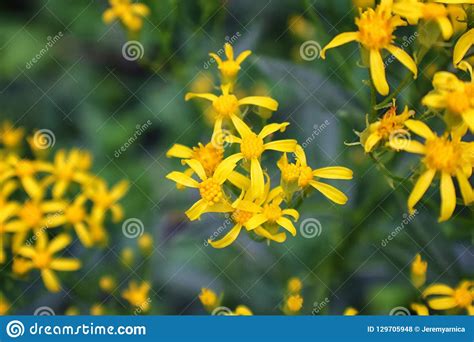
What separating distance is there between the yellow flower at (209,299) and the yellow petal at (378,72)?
118cm

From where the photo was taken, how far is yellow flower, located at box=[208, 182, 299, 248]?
9.32ft

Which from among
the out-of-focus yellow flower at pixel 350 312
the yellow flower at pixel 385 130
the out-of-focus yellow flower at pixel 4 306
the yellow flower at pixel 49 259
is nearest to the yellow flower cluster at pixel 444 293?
the out-of-focus yellow flower at pixel 350 312

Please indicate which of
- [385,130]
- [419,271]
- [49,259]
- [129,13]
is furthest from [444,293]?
[129,13]

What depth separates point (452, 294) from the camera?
3244mm

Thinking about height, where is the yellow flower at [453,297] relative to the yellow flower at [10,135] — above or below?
below

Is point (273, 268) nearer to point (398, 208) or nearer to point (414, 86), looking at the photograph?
point (398, 208)

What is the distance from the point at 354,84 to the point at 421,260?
0.83 meters

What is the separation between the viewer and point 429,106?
271cm

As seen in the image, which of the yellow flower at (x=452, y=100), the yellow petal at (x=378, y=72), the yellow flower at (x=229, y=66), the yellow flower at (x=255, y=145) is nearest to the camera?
the yellow flower at (x=452, y=100)

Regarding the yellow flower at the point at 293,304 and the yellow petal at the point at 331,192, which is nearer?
the yellow petal at the point at 331,192

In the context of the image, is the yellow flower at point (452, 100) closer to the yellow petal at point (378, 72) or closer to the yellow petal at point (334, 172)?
the yellow petal at point (378, 72)

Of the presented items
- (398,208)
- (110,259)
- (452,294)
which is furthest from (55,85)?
(452,294)

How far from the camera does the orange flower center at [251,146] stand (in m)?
2.90

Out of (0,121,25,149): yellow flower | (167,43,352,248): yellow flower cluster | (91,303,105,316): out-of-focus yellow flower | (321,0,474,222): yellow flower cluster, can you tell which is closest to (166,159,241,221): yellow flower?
(167,43,352,248): yellow flower cluster
